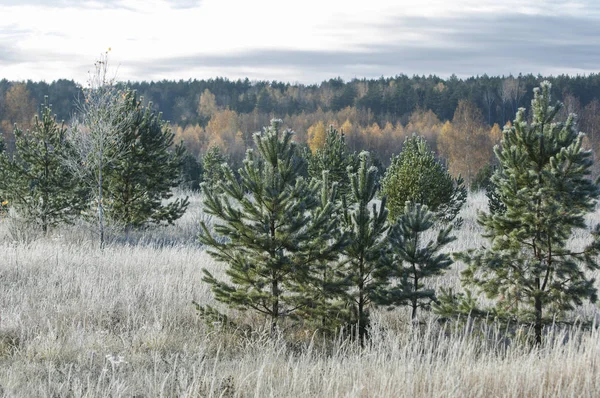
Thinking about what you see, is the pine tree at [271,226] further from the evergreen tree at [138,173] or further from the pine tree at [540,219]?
the evergreen tree at [138,173]

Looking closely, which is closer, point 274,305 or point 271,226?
point 271,226

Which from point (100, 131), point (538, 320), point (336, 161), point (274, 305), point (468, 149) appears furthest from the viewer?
A: point (468, 149)

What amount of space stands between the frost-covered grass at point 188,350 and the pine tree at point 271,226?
27.4 inches

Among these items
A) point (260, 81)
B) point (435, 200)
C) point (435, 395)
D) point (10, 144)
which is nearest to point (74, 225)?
point (435, 200)

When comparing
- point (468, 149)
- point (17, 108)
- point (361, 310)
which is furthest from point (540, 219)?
point (17, 108)

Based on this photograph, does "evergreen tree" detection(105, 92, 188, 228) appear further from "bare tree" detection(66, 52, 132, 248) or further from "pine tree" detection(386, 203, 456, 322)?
"pine tree" detection(386, 203, 456, 322)

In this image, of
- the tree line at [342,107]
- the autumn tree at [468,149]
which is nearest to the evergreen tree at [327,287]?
the autumn tree at [468,149]

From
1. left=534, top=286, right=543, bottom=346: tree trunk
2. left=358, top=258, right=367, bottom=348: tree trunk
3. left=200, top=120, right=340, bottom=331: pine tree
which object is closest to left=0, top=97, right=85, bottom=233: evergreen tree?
left=200, top=120, right=340, bottom=331: pine tree

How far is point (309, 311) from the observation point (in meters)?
6.85

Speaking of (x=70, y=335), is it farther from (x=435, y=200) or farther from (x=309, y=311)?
(x=435, y=200)

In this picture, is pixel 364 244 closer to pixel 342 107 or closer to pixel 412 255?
pixel 412 255

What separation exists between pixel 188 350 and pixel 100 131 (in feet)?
28.6

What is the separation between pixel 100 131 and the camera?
13852mm

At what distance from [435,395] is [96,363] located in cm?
338
